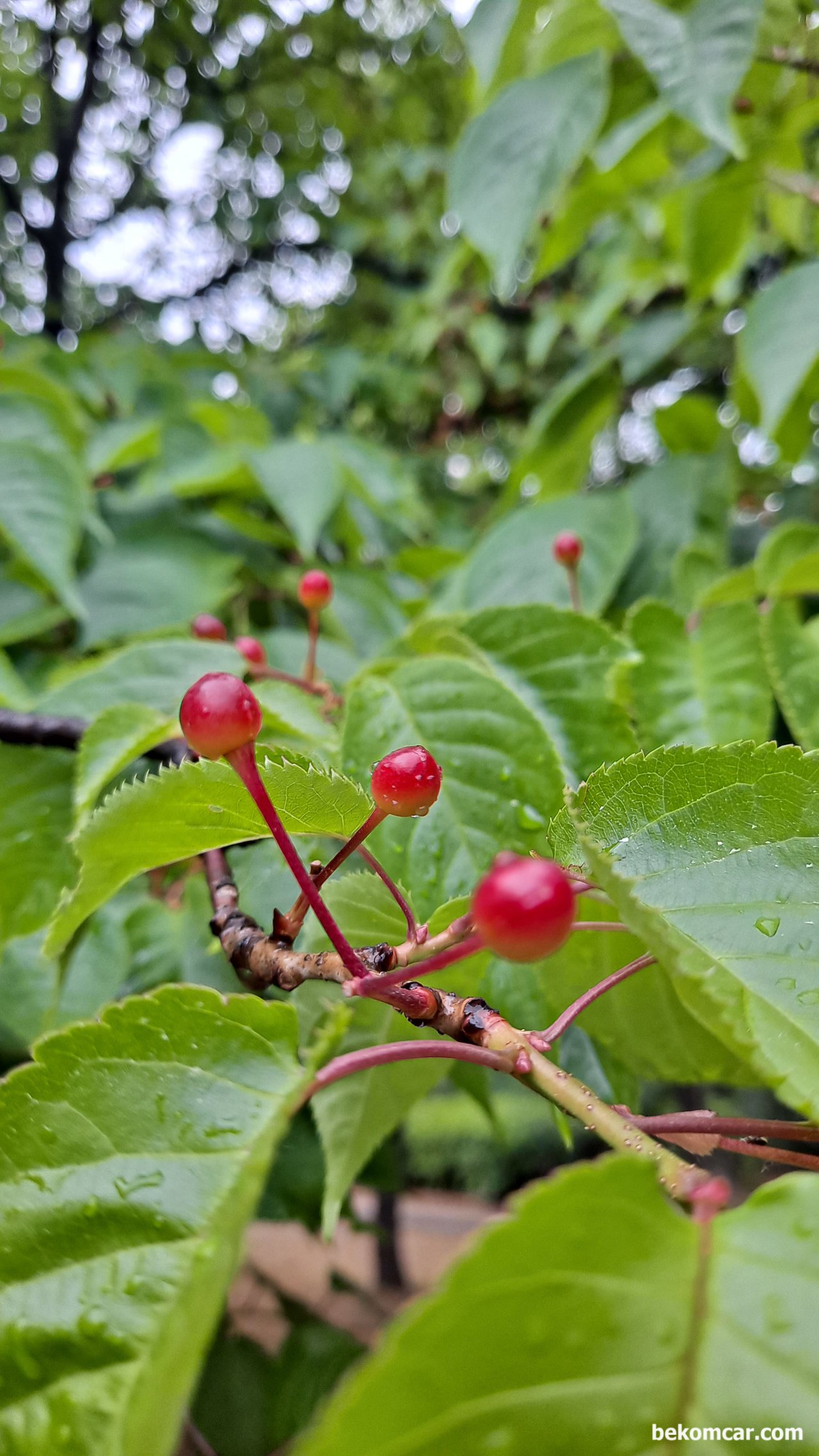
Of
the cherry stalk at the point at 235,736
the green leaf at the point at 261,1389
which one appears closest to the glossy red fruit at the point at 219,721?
the cherry stalk at the point at 235,736

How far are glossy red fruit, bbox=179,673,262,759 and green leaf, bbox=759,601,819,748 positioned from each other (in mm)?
388

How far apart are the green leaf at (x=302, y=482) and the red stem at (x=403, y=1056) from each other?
2.45 ft

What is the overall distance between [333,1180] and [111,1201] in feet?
0.66

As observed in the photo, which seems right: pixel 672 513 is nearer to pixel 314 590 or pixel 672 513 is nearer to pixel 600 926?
pixel 314 590

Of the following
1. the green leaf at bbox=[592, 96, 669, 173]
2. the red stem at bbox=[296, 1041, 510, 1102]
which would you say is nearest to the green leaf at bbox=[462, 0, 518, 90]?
the green leaf at bbox=[592, 96, 669, 173]

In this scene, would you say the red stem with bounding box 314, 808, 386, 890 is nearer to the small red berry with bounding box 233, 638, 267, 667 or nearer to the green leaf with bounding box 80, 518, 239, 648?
the small red berry with bounding box 233, 638, 267, 667

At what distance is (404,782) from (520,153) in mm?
761

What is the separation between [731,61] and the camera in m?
0.69

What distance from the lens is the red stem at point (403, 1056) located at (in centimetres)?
28

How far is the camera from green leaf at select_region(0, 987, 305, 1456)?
8.8 inches

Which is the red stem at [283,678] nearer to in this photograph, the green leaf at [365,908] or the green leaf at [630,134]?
the green leaf at [365,908]

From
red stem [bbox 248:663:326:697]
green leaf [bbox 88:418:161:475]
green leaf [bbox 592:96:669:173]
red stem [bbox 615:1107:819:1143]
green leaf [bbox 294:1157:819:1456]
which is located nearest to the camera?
green leaf [bbox 294:1157:819:1456]

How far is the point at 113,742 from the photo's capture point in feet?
1.69

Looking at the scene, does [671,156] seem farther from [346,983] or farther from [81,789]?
[346,983]
